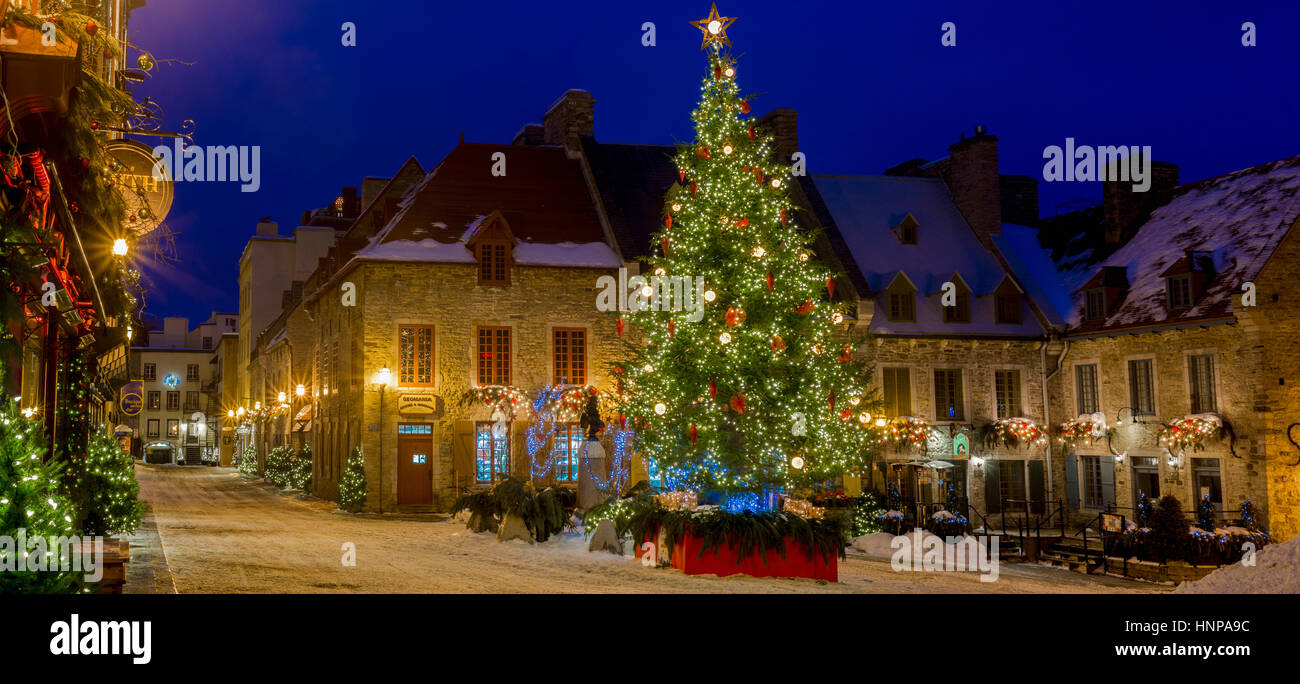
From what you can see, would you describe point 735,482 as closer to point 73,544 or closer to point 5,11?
point 73,544

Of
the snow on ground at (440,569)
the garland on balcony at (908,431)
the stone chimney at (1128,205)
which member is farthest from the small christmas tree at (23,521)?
the stone chimney at (1128,205)

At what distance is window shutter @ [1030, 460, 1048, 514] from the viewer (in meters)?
30.7

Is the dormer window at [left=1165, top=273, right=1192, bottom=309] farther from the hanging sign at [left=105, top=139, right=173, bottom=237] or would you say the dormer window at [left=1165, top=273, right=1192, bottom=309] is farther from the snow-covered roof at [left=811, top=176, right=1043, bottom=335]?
the hanging sign at [left=105, top=139, right=173, bottom=237]

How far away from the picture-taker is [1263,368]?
82.1ft

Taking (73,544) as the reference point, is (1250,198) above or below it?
above

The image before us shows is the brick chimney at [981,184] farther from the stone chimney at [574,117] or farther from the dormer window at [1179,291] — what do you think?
the stone chimney at [574,117]

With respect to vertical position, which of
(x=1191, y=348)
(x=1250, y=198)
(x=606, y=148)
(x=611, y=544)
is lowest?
(x=611, y=544)

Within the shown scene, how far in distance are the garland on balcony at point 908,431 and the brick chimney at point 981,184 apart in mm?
6929

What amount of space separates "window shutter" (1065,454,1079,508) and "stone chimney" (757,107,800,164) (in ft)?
38.5

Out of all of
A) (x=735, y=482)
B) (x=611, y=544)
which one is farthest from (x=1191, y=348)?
(x=611, y=544)

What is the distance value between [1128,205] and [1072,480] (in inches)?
331

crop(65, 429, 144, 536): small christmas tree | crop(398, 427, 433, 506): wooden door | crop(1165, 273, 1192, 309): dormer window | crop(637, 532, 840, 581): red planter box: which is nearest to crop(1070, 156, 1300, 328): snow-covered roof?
crop(1165, 273, 1192, 309): dormer window

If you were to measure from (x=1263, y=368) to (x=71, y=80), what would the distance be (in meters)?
24.6

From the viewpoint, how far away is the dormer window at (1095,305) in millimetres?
30259
